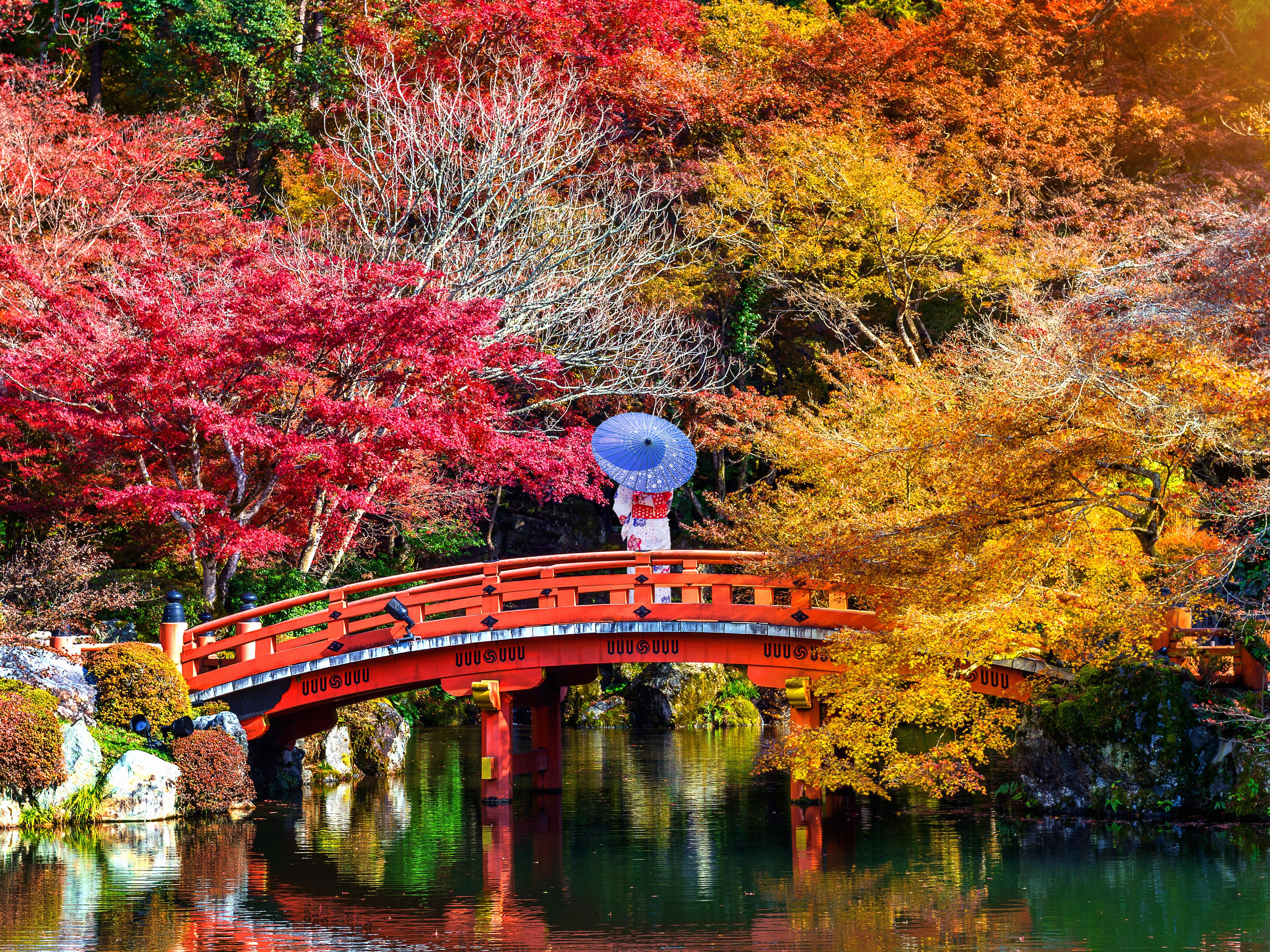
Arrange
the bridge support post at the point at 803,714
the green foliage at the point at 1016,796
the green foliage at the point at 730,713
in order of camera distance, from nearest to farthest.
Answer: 1. the green foliage at the point at 1016,796
2. the bridge support post at the point at 803,714
3. the green foliage at the point at 730,713

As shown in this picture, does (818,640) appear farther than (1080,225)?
No

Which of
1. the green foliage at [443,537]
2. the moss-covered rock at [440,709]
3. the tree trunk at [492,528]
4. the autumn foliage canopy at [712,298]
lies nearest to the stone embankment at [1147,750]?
the autumn foliage canopy at [712,298]

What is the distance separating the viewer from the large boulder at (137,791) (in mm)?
15867

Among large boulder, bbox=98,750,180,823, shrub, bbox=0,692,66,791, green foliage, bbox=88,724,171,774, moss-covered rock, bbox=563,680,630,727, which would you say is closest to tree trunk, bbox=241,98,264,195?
moss-covered rock, bbox=563,680,630,727

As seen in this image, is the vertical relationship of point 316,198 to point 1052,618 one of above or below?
above

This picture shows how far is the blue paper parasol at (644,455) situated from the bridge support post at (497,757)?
136 inches

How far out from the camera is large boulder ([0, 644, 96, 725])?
1572cm

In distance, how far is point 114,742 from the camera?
→ 52.8 feet

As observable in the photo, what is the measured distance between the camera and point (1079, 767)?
1566 centimetres

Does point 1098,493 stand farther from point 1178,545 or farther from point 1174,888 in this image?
point 1174,888

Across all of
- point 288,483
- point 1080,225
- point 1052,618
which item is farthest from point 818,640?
point 1080,225

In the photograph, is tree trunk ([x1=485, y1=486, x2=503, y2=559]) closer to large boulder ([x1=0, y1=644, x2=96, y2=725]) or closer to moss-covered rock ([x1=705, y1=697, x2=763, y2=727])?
moss-covered rock ([x1=705, y1=697, x2=763, y2=727])

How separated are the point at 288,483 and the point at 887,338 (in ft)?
37.2

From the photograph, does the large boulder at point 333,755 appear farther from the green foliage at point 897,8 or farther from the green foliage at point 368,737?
the green foliage at point 897,8
